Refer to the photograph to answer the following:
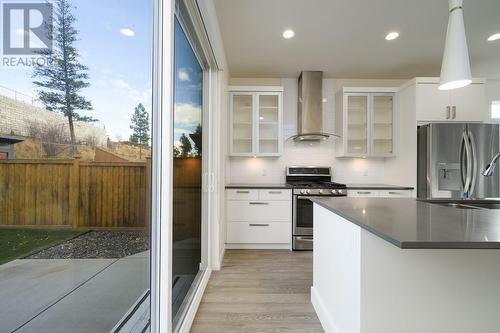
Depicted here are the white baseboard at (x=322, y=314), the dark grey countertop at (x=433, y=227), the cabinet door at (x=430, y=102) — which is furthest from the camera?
the cabinet door at (x=430, y=102)

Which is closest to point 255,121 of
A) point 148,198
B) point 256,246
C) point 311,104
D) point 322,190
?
point 311,104

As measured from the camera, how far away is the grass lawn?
1.70 ft

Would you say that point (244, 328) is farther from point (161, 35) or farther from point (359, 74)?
point (359, 74)

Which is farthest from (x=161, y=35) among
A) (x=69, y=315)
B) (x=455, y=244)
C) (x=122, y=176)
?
(x=455, y=244)

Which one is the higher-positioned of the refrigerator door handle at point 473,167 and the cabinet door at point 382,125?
the cabinet door at point 382,125

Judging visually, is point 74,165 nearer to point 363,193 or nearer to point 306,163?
point 363,193

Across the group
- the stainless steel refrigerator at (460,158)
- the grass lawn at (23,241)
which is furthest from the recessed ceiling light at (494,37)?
the grass lawn at (23,241)

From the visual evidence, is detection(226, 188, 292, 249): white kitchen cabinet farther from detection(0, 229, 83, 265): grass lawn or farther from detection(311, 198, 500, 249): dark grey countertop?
detection(0, 229, 83, 265): grass lawn

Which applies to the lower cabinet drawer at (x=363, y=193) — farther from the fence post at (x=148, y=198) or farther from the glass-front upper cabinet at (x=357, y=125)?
the fence post at (x=148, y=198)

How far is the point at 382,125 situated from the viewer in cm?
390

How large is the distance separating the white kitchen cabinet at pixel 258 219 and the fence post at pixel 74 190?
2.74 m

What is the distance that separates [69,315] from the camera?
0.79 m

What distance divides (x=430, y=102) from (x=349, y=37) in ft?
5.00

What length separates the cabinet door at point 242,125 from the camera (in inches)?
151
